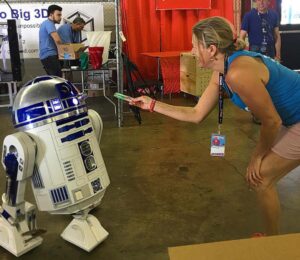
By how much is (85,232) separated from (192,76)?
13.9 feet

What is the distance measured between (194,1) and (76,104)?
5.54 metres

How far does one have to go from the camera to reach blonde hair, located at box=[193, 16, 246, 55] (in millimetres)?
1801

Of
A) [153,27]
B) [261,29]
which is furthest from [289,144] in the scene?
[153,27]

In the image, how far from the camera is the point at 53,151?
216cm

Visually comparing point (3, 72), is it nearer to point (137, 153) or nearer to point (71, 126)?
point (137, 153)

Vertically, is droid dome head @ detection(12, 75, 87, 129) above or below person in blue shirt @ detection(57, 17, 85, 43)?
below

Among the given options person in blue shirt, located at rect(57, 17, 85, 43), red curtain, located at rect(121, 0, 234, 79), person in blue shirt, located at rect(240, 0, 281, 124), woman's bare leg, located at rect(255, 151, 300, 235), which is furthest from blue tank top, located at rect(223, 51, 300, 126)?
red curtain, located at rect(121, 0, 234, 79)

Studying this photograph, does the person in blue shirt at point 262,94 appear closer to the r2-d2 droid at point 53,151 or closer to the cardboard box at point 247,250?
the r2-d2 droid at point 53,151

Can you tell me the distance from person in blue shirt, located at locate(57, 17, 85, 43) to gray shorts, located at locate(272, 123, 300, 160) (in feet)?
16.9

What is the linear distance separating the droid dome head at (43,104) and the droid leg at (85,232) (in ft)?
2.05

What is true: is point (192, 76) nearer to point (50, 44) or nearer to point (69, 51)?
point (69, 51)

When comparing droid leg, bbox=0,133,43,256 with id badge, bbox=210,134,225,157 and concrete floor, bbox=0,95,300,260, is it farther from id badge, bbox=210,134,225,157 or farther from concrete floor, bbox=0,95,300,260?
id badge, bbox=210,134,225,157

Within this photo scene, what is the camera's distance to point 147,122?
5438mm

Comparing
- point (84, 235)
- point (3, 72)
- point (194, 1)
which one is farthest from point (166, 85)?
point (84, 235)
